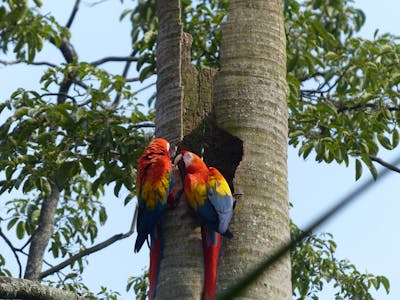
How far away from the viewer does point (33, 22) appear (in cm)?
519

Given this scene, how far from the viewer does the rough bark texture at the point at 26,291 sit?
2.45 meters

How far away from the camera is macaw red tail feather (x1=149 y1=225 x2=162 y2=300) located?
99.0 inches

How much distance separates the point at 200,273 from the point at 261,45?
94 cm

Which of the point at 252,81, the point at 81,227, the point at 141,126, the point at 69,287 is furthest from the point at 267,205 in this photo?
the point at 81,227

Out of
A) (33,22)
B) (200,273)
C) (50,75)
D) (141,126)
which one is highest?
(33,22)

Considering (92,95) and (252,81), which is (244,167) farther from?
(92,95)

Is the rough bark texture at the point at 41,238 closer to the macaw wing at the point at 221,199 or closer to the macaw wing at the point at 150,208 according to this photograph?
the macaw wing at the point at 150,208

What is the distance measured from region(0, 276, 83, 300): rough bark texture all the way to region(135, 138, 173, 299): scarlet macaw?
292 mm

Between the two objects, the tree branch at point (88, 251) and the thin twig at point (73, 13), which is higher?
the thin twig at point (73, 13)

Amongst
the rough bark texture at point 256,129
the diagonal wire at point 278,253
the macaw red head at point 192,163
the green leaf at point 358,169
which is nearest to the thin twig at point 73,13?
the green leaf at point 358,169

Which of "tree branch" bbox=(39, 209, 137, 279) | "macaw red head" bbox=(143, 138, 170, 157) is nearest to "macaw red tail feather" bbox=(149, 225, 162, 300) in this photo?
"macaw red head" bbox=(143, 138, 170, 157)

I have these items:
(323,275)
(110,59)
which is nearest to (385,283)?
(323,275)

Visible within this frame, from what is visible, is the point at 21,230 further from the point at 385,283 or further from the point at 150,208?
the point at 150,208

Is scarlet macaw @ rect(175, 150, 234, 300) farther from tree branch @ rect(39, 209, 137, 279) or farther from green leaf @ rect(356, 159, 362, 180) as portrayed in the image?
tree branch @ rect(39, 209, 137, 279)
